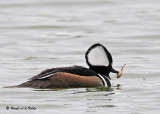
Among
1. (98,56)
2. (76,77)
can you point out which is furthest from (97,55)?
(76,77)

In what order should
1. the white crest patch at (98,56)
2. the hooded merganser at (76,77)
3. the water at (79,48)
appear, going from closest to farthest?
the water at (79,48), the hooded merganser at (76,77), the white crest patch at (98,56)

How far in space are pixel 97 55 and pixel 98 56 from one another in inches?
1.4

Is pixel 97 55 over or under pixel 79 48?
under

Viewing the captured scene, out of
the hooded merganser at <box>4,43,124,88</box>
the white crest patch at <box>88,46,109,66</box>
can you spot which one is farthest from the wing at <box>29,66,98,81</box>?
the white crest patch at <box>88,46,109,66</box>

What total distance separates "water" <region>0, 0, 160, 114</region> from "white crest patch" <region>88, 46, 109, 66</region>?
0.51 m

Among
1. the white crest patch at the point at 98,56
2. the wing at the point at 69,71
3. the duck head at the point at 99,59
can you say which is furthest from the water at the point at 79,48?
the white crest patch at the point at 98,56

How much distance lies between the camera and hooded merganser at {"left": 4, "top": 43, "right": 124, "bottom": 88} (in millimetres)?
12008

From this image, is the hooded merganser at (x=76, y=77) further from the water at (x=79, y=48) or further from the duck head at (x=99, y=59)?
the water at (x=79, y=48)

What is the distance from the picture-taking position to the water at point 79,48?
11.2 m

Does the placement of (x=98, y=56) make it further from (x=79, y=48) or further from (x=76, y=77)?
(x=79, y=48)

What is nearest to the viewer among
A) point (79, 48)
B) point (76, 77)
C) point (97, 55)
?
point (76, 77)

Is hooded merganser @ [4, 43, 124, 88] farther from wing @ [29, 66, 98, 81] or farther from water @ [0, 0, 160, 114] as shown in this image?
water @ [0, 0, 160, 114]

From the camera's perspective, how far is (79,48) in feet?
58.4

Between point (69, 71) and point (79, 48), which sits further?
point (79, 48)
